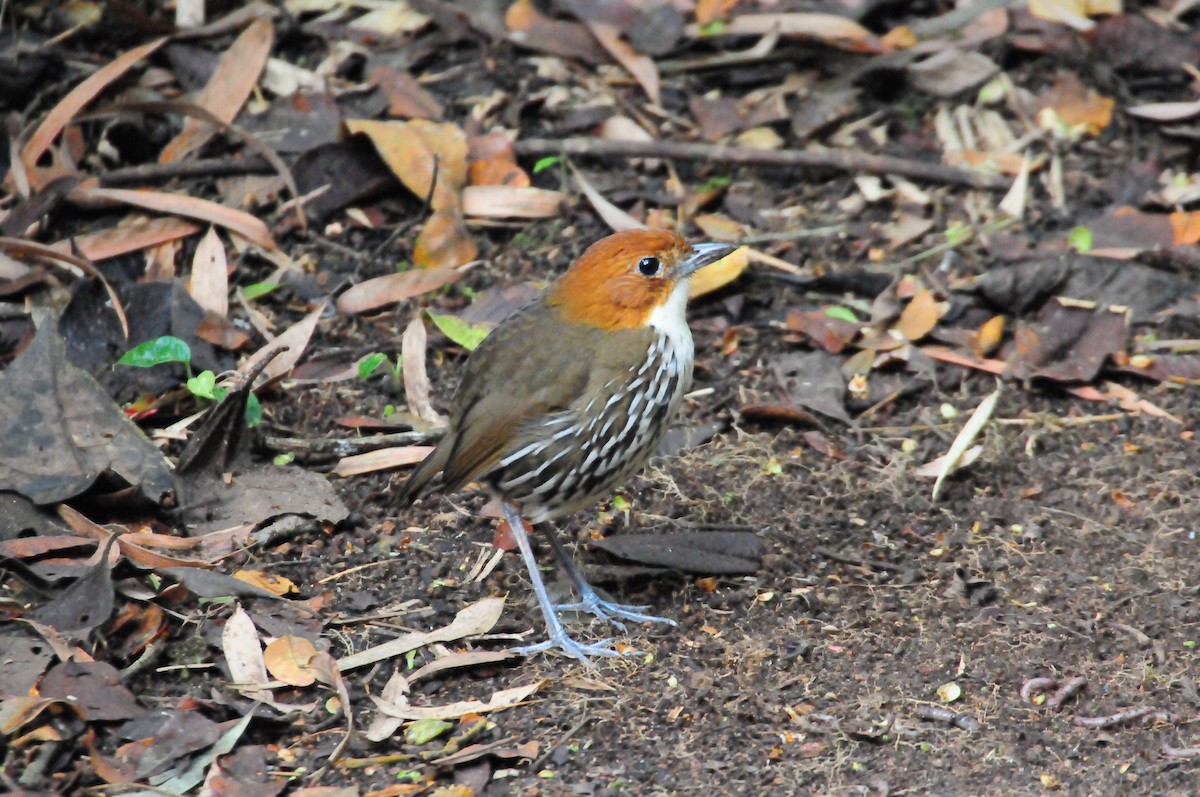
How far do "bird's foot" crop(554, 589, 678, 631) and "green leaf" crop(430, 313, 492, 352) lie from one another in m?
1.40

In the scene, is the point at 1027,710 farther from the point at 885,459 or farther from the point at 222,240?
the point at 222,240

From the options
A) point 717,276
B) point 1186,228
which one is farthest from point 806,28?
point 1186,228

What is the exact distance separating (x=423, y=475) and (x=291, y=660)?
0.80 m

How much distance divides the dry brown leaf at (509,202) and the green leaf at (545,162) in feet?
0.61

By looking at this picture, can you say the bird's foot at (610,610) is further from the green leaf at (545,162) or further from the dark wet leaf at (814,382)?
the green leaf at (545,162)

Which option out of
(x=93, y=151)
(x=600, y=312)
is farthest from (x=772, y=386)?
(x=93, y=151)

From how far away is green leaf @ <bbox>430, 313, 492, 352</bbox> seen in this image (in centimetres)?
627

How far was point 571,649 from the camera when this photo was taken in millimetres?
4961

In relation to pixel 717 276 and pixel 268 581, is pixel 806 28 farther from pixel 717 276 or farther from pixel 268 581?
pixel 268 581

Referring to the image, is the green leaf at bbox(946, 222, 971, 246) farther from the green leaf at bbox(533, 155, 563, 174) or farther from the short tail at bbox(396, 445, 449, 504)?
the short tail at bbox(396, 445, 449, 504)

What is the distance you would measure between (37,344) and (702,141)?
11.1ft

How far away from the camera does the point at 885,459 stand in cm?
588

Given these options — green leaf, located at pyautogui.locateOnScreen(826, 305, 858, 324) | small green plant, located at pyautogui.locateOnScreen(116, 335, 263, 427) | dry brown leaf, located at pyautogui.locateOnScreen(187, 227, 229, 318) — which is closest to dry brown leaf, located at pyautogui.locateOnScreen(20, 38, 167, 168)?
dry brown leaf, located at pyautogui.locateOnScreen(187, 227, 229, 318)

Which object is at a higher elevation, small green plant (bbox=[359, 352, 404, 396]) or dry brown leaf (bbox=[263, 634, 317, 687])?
small green plant (bbox=[359, 352, 404, 396])
